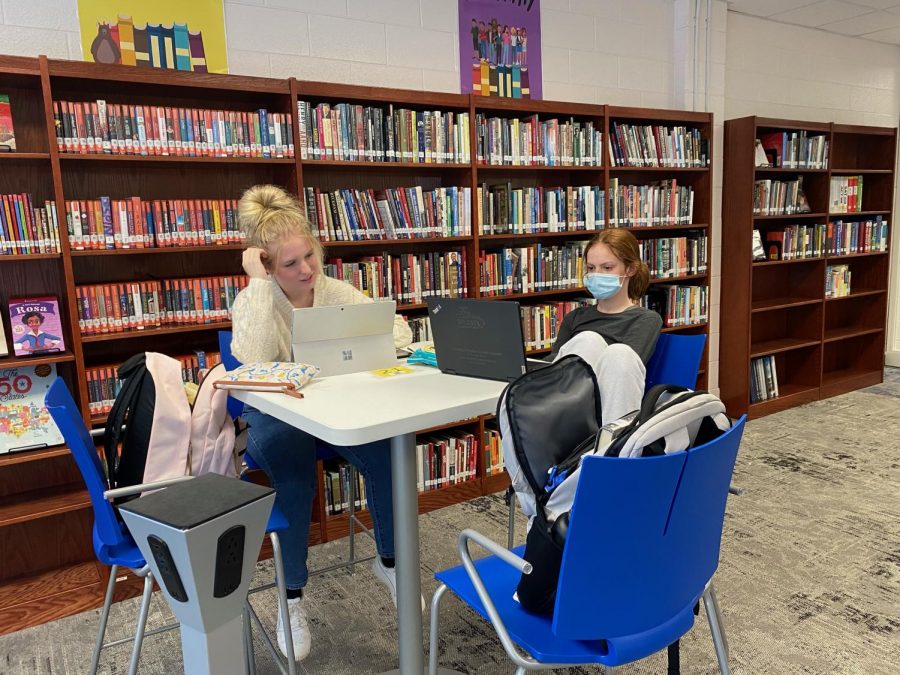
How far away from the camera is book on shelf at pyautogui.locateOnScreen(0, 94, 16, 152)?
2.36 metres

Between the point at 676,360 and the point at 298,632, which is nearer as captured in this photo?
the point at 298,632

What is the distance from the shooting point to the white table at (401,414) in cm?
143

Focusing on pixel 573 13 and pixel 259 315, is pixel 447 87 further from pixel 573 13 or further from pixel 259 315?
pixel 259 315

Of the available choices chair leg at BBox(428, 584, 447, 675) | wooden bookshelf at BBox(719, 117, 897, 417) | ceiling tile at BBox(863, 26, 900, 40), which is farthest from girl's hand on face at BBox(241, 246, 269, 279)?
ceiling tile at BBox(863, 26, 900, 40)

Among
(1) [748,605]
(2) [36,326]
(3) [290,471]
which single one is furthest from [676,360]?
(2) [36,326]

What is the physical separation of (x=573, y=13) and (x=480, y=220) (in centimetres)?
149

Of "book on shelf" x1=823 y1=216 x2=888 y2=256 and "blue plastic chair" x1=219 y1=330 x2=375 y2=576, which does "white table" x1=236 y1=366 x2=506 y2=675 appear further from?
"book on shelf" x1=823 y1=216 x2=888 y2=256

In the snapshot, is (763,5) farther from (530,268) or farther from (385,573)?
(385,573)

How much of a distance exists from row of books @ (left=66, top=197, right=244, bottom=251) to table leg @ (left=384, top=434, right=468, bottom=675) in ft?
4.47

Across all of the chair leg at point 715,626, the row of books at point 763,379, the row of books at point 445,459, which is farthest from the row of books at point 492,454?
the row of books at point 763,379

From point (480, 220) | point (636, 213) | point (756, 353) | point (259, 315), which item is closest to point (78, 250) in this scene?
point (259, 315)

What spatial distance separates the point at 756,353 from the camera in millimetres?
4594

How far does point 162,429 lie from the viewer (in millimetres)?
1730

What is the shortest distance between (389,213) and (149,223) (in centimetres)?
104
